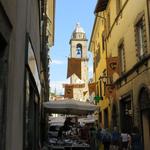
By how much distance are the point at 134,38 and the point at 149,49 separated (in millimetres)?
3148

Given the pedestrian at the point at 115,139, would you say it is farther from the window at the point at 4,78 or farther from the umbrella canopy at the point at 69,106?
the window at the point at 4,78

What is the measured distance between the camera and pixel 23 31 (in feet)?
24.1

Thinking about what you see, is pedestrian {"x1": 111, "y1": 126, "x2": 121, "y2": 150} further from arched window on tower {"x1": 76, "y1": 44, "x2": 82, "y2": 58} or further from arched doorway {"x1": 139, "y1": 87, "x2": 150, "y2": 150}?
arched window on tower {"x1": 76, "y1": 44, "x2": 82, "y2": 58}

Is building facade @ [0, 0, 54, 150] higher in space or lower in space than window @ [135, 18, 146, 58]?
lower

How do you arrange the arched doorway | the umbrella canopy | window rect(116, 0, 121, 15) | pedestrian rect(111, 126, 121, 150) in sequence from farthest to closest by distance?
window rect(116, 0, 121, 15)
pedestrian rect(111, 126, 121, 150)
the umbrella canopy
the arched doorway

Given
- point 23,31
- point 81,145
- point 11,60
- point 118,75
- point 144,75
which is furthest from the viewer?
point 118,75

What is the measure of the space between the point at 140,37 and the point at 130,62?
1.88 metres

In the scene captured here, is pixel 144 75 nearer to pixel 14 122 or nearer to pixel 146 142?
pixel 146 142

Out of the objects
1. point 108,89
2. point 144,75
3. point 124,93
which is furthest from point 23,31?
point 108,89

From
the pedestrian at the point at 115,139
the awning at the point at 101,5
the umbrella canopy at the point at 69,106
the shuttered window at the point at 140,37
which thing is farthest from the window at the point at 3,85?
the awning at the point at 101,5

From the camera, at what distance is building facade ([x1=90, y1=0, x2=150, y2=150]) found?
1777 centimetres

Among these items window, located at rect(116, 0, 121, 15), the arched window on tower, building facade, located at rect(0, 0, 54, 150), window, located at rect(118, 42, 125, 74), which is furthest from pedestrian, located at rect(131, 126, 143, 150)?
the arched window on tower

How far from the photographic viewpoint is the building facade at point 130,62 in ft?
58.3

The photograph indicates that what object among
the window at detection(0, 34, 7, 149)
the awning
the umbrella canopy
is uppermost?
the awning
